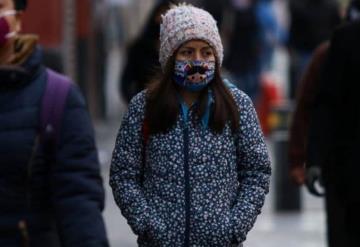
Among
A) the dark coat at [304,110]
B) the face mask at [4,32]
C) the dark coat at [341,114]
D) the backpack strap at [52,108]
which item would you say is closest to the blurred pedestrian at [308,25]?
the dark coat at [304,110]

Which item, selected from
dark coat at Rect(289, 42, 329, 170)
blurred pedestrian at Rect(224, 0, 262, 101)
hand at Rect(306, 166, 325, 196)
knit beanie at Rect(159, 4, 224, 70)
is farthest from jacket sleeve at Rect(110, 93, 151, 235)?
blurred pedestrian at Rect(224, 0, 262, 101)

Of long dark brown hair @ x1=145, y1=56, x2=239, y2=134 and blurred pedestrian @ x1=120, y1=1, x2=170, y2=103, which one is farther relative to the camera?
blurred pedestrian @ x1=120, y1=1, x2=170, y2=103

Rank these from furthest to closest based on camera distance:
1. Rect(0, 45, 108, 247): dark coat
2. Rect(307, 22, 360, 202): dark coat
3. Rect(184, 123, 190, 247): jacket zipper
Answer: Rect(307, 22, 360, 202): dark coat
Rect(0, 45, 108, 247): dark coat
Rect(184, 123, 190, 247): jacket zipper

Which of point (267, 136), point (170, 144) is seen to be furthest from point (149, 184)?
point (267, 136)

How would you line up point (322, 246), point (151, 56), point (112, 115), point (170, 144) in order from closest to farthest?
point (170, 144) < point (151, 56) < point (322, 246) < point (112, 115)

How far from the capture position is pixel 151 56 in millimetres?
9422

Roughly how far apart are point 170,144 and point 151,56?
14.3 ft

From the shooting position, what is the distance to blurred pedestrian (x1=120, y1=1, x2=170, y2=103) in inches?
364

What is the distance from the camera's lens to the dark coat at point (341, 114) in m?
6.79

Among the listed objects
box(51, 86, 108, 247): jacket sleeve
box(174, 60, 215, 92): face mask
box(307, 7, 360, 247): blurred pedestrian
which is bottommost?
box(307, 7, 360, 247): blurred pedestrian

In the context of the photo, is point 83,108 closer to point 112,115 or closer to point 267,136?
point 267,136

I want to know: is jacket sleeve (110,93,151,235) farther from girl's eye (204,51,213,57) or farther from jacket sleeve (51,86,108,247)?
girl's eye (204,51,213,57)

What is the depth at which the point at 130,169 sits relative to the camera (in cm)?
514

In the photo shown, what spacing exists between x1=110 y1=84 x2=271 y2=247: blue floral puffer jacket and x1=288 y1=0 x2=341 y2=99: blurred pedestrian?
13.7 metres
